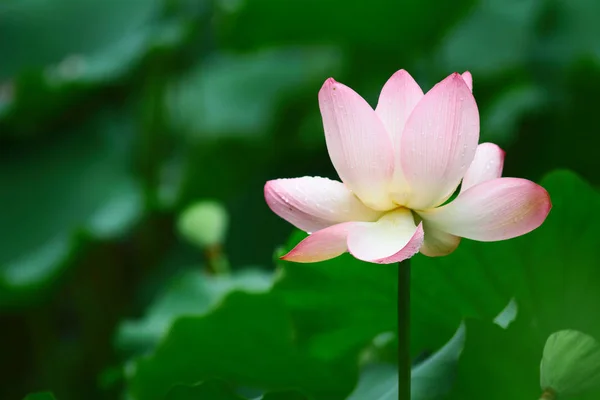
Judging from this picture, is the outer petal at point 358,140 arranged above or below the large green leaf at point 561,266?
above

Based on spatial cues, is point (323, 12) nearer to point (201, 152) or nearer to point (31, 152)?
point (201, 152)

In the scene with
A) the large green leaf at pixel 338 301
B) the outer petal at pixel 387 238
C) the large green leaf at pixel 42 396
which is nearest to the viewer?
the outer petal at pixel 387 238

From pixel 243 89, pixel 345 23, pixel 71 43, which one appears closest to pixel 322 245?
pixel 345 23

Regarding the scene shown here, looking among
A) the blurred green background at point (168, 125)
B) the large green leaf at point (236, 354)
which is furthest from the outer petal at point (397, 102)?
the blurred green background at point (168, 125)

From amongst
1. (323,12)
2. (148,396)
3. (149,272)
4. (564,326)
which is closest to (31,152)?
(149,272)

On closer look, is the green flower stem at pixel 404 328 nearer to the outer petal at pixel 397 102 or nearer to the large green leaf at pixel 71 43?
the outer petal at pixel 397 102

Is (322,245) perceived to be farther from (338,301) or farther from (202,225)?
(202,225)
